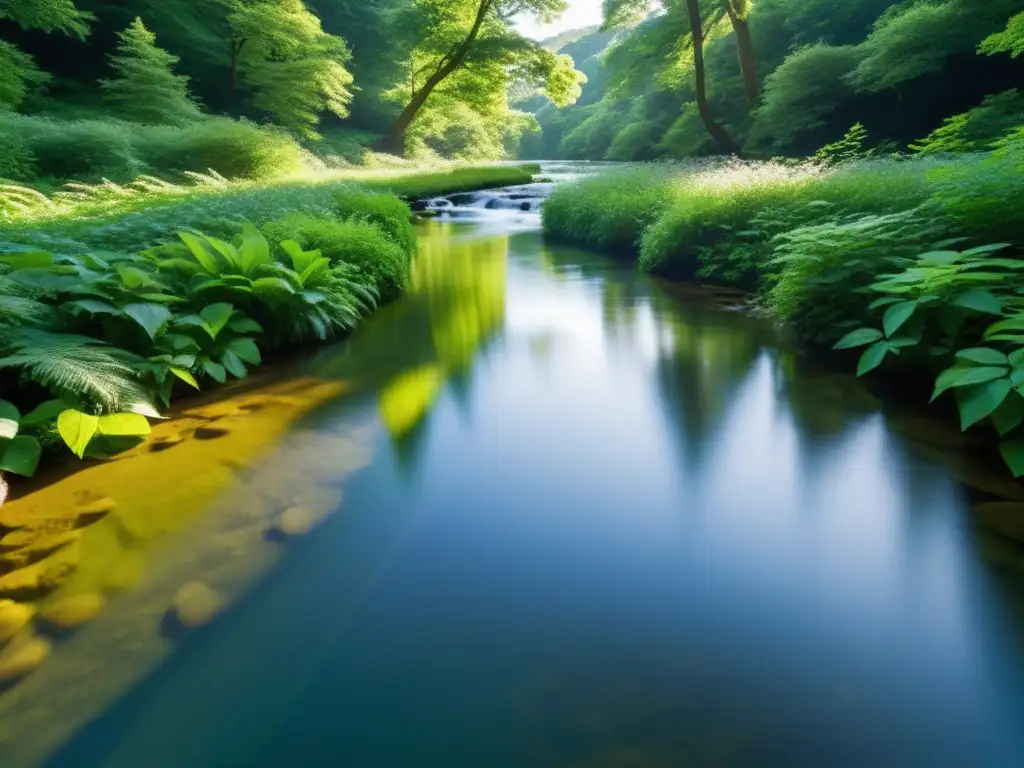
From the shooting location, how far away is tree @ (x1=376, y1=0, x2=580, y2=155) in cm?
2719

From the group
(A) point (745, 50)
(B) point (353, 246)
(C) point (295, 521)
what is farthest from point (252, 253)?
(A) point (745, 50)

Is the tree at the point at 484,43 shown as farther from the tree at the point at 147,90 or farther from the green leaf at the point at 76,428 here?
the green leaf at the point at 76,428

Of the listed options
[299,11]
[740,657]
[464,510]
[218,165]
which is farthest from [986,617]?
[299,11]

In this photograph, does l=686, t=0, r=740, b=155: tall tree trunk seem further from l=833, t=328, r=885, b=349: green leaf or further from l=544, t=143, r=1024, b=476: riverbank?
l=833, t=328, r=885, b=349: green leaf

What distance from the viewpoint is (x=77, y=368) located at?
3508 millimetres

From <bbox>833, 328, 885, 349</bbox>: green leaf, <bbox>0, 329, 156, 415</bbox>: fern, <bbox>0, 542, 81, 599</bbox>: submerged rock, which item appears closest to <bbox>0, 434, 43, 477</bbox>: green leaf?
<bbox>0, 329, 156, 415</bbox>: fern

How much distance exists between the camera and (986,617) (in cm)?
246

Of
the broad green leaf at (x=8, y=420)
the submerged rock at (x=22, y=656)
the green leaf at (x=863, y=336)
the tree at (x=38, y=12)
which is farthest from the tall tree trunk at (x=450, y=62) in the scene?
the submerged rock at (x=22, y=656)

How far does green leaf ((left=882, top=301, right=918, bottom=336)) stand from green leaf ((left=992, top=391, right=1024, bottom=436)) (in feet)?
3.19

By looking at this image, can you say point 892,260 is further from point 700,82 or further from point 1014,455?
point 700,82

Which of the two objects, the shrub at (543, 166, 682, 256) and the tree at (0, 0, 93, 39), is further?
the tree at (0, 0, 93, 39)

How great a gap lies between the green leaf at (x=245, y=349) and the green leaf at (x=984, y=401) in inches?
186

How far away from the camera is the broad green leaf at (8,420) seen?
122 inches

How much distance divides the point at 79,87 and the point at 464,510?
89.3 feet
